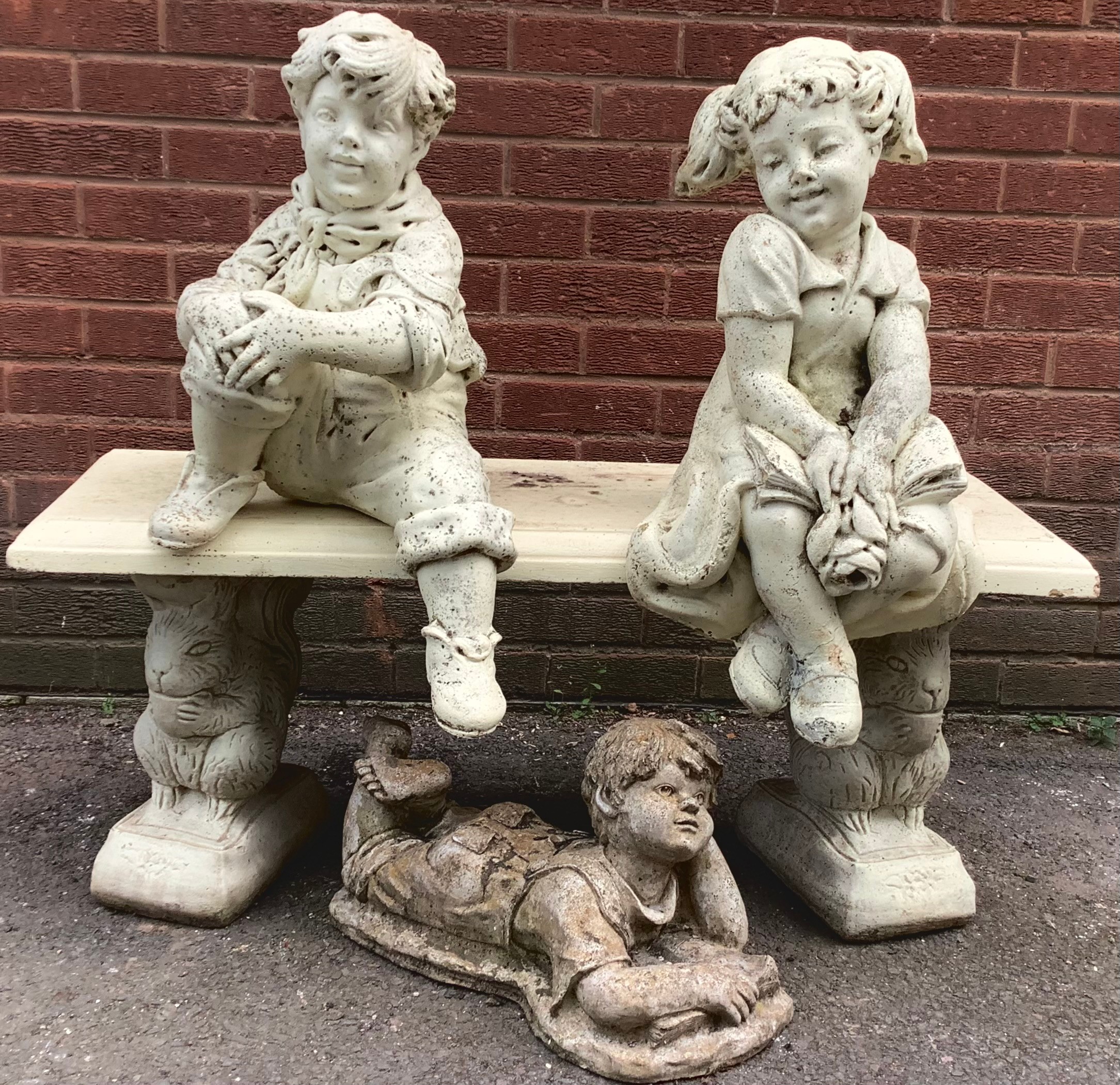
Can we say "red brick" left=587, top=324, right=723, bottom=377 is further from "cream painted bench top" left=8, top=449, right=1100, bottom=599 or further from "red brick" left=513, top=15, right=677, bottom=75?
"cream painted bench top" left=8, top=449, right=1100, bottom=599

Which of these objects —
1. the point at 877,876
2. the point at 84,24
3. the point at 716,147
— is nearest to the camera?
the point at 716,147

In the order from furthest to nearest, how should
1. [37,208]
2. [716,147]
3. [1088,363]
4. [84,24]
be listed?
[1088,363] → [37,208] → [84,24] → [716,147]

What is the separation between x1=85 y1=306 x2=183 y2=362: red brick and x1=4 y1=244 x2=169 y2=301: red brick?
0.05 meters

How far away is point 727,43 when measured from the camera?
3422 mm

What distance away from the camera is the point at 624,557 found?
259 centimetres

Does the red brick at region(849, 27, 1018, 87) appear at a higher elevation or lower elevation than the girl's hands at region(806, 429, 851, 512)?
higher

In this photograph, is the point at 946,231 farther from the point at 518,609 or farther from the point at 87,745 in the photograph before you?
the point at 87,745

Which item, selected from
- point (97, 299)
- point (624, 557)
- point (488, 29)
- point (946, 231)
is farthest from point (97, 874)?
point (946, 231)

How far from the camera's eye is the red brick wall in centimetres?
340

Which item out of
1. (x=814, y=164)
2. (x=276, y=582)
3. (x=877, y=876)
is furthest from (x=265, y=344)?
(x=877, y=876)

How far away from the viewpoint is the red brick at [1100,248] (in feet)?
11.8

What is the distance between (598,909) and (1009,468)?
2010 mm

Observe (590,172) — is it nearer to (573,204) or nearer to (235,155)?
(573,204)

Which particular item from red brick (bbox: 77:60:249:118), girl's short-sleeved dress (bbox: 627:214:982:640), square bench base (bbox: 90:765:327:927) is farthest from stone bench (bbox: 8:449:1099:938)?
red brick (bbox: 77:60:249:118)
